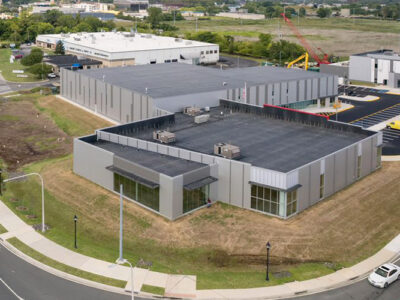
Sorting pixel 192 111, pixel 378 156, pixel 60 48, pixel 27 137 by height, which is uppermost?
pixel 60 48

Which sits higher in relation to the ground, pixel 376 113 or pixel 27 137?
pixel 376 113

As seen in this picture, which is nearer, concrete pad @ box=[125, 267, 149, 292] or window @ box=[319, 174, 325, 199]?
concrete pad @ box=[125, 267, 149, 292]

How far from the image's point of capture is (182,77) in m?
101

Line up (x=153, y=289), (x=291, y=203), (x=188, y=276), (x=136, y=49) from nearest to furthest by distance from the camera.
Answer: (x=153, y=289) < (x=188, y=276) < (x=291, y=203) < (x=136, y=49)

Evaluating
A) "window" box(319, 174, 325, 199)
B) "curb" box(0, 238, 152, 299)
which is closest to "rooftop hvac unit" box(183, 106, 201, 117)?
"window" box(319, 174, 325, 199)

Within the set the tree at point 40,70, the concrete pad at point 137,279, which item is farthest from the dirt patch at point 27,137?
the concrete pad at point 137,279

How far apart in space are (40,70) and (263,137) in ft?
298

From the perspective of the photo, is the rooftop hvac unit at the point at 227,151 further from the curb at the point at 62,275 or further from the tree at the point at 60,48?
the tree at the point at 60,48

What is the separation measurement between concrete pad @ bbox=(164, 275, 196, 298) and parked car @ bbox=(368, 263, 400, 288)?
14.3m

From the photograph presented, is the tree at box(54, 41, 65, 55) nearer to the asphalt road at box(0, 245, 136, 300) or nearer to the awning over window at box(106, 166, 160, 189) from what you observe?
the awning over window at box(106, 166, 160, 189)

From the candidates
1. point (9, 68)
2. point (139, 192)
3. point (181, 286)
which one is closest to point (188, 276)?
point (181, 286)

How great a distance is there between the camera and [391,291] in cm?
4212

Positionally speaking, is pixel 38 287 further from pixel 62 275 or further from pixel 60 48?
pixel 60 48

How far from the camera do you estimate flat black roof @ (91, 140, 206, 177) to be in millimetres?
56656
